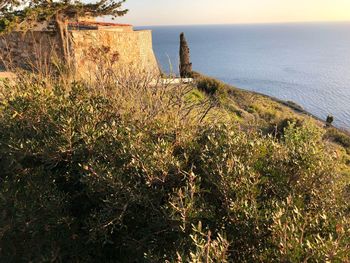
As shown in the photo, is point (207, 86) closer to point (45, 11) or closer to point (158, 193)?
point (45, 11)

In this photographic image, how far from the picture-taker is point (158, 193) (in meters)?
3.30

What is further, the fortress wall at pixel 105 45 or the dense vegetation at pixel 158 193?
the fortress wall at pixel 105 45

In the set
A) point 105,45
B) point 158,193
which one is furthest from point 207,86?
point 158,193

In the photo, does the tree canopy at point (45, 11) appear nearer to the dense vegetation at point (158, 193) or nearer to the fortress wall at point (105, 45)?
the fortress wall at point (105, 45)

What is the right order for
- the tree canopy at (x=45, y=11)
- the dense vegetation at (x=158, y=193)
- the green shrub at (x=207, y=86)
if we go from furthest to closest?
the green shrub at (x=207, y=86)
the tree canopy at (x=45, y=11)
the dense vegetation at (x=158, y=193)

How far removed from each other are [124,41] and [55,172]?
14949 millimetres

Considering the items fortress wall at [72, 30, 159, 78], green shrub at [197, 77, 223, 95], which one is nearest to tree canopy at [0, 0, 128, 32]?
fortress wall at [72, 30, 159, 78]

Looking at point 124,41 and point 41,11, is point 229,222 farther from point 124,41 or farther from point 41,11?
point 124,41

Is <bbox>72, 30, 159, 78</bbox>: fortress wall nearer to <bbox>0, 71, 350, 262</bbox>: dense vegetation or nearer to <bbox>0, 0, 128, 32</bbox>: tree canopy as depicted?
<bbox>0, 0, 128, 32</bbox>: tree canopy

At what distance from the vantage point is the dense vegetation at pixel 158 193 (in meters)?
2.73

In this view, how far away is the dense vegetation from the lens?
2730 mm

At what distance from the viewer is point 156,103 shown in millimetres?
5324

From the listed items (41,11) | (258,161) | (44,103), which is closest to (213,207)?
(258,161)

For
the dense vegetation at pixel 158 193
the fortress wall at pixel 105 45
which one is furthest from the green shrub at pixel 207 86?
the dense vegetation at pixel 158 193
